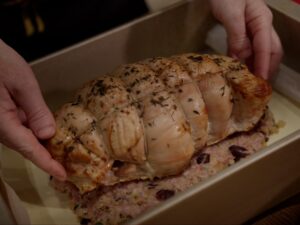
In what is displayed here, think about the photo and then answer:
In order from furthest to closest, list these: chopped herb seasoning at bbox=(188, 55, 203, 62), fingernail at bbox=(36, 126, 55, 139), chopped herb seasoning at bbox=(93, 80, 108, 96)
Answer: chopped herb seasoning at bbox=(188, 55, 203, 62) → chopped herb seasoning at bbox=(93, 80, 108, 96) → fingernail at bbox=(36, 126, 55, 139)

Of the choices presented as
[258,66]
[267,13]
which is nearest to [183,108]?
[258,66]

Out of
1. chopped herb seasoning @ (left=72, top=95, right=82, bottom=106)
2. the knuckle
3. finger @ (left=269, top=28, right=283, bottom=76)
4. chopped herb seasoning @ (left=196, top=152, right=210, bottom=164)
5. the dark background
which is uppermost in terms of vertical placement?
the dark background

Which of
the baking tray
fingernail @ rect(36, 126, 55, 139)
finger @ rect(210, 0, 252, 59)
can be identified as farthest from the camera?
finger @ rect(210, 0, 252, 59)

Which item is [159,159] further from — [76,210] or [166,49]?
[166,49]

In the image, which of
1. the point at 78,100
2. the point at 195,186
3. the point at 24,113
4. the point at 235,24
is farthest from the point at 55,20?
the point at 195,186

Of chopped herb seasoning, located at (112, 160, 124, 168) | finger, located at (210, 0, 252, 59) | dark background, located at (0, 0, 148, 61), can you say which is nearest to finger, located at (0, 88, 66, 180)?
chopped herb seasoning, located at (112, 160, 124, 168)

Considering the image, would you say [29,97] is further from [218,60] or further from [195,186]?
[218,60]

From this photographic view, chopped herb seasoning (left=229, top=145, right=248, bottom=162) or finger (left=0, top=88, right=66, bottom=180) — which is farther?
chopped herb seasoning (left=229, top=145, right=248, bottom=162)

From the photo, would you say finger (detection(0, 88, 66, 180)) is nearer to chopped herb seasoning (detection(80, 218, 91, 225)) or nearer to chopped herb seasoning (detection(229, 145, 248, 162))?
chopped herb seasoning (detection(80, 218, 91, 225))

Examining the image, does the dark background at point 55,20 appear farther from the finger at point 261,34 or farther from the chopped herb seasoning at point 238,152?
the chopped herb seasoning at point 238,152

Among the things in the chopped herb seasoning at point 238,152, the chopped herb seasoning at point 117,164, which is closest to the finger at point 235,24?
the chopped herb seasoning at point 238,152
